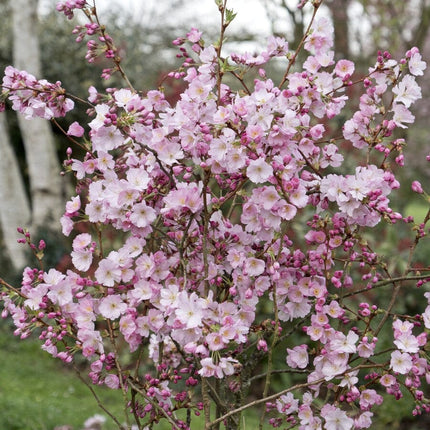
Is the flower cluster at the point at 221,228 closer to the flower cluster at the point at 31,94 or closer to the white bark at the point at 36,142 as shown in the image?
the flower cluster at the point at 31,94

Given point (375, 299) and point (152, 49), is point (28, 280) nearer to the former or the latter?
point (375, 299)

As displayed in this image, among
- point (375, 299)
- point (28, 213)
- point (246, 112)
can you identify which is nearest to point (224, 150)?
point (246, 112)

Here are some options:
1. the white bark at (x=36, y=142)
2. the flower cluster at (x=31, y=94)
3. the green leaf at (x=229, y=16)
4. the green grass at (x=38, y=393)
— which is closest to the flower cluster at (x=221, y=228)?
the flower cluster at (x=31, y=94)

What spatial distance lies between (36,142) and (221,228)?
6.25 m

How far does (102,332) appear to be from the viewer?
2045mm

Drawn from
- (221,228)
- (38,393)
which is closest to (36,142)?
(38,393)

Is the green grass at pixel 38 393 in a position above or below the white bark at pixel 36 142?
below

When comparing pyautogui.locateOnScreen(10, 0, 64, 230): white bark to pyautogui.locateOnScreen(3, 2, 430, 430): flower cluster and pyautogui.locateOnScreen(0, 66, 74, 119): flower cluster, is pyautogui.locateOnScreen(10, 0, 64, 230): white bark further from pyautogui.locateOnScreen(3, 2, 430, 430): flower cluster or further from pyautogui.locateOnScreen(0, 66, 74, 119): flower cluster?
pyautogui.locateOnScreen(3, 2, 430, 430): flower cluster

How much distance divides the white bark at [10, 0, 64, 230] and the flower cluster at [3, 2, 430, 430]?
598cm

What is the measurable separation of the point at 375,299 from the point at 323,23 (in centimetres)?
443

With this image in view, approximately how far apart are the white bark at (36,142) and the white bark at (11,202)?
0.17m

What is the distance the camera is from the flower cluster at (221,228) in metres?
1.85

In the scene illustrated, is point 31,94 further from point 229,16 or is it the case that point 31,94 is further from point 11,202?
point 11,202

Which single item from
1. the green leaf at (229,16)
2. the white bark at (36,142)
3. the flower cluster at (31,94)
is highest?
the green leaf at (229,16)
